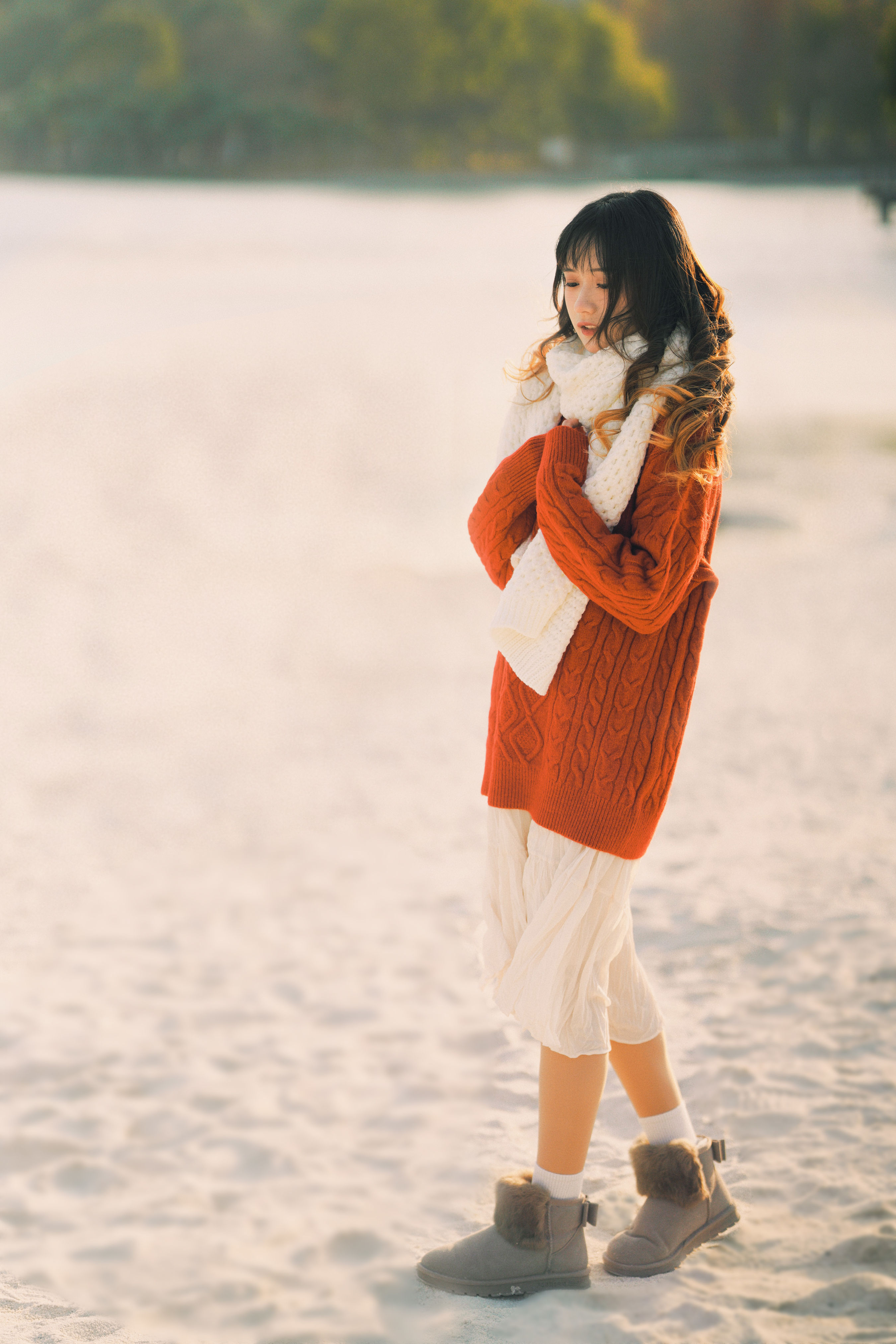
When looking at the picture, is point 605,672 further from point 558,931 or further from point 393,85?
point 393,85

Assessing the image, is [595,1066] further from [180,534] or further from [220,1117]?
[180,534]

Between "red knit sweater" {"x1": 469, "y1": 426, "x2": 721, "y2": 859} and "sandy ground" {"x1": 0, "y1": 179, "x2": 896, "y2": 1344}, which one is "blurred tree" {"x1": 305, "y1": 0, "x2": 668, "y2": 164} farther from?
"red knit sweater" {"x1": 469, "y1": 426, "x2": 721, "y2": 859}

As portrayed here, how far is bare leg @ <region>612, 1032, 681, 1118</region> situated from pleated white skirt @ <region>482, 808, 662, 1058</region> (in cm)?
10

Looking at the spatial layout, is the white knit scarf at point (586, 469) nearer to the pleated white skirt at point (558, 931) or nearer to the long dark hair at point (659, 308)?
the long dark hair at point (659, 308)

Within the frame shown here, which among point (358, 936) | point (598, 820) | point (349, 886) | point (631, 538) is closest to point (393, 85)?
point (349, 886)

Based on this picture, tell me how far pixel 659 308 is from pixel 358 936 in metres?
2.03

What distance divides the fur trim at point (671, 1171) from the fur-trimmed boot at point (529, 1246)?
0.31 ft

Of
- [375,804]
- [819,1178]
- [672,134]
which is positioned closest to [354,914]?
[375,804]

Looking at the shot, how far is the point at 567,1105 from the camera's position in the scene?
4.94 ft

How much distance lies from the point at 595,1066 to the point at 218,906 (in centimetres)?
187

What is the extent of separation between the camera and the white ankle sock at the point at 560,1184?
1.54 m

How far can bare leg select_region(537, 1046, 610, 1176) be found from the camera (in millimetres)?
1502

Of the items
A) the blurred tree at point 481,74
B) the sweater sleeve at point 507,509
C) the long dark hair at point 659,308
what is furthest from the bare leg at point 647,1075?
the blurred tree at point 481,74

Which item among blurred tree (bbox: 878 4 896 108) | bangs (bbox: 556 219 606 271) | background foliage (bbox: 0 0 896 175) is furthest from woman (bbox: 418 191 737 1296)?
background foliage (bbox: 0 0 896 175)
